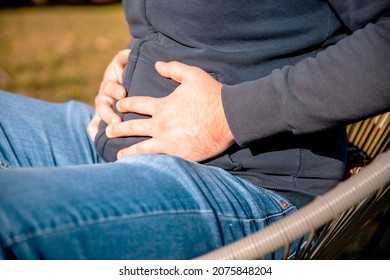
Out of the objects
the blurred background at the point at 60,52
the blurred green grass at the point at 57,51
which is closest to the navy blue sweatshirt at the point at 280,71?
the blurred background at the point at 60,52

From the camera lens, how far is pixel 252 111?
106 centimetres

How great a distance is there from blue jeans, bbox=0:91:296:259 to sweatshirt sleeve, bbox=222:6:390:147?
0.54 feet

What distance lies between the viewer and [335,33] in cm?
119

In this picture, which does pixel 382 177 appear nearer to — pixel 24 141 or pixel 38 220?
pixel 38 220

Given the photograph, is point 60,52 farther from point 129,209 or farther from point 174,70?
point 129,209

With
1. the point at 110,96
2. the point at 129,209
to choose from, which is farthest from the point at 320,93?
the point at 110,96

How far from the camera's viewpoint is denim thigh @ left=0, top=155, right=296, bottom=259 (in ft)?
2.64

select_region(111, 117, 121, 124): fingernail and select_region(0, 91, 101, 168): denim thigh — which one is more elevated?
select_region(111, 117, 121, 124): fingernail

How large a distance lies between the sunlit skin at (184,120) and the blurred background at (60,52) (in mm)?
1397

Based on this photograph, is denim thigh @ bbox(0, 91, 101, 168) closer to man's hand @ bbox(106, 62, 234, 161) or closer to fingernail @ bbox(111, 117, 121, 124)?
fingernail @ bbox(111, 117, 121, 124)

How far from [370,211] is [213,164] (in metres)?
0.42

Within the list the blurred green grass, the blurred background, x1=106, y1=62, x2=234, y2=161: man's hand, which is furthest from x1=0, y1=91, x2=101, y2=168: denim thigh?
the blurred green grass

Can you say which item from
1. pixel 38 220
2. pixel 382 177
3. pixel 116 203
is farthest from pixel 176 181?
pixel 382 177

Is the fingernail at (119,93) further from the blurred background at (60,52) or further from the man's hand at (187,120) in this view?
the blurred background at (60,52)
